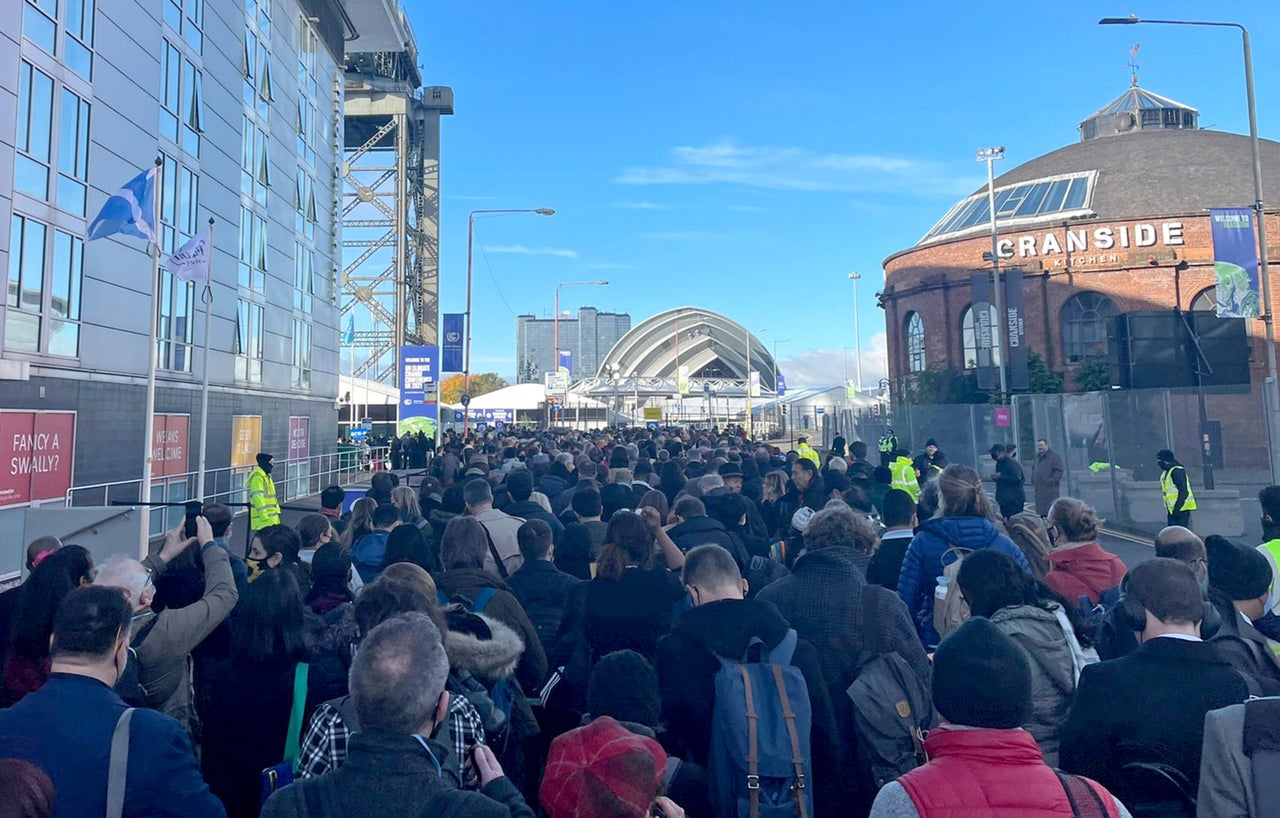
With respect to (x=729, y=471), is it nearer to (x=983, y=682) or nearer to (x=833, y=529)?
(x=833, y=529)

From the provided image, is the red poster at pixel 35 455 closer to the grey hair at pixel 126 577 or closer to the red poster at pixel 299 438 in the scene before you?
the grey hair at pixel 126 577

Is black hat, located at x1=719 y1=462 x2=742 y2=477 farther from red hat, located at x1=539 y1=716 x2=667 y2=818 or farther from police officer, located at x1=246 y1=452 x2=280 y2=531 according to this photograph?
red hat, located at x1=539 y1=716 x2=667 y2=818

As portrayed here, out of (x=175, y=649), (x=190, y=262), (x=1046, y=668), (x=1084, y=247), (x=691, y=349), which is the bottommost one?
(x=1046, y=668)

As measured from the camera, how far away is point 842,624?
13.0 ft

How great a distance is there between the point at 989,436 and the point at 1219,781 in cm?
2670

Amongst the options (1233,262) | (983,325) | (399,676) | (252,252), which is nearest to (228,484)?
(252,252)

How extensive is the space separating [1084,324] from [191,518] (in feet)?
133

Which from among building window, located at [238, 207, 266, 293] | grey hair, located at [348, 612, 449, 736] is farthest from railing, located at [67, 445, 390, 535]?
grey hair, located at [348, 612, 449, 736]

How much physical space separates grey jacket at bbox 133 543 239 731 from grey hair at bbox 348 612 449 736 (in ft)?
5.81

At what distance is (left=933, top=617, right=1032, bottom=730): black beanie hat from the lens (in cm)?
220

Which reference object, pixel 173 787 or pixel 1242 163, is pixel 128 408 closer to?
pixel 173 787

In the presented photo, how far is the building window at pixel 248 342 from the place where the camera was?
22.2 metres

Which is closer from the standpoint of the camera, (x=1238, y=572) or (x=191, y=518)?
(x=1238, y=572)

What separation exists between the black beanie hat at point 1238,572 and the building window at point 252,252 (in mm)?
23361
